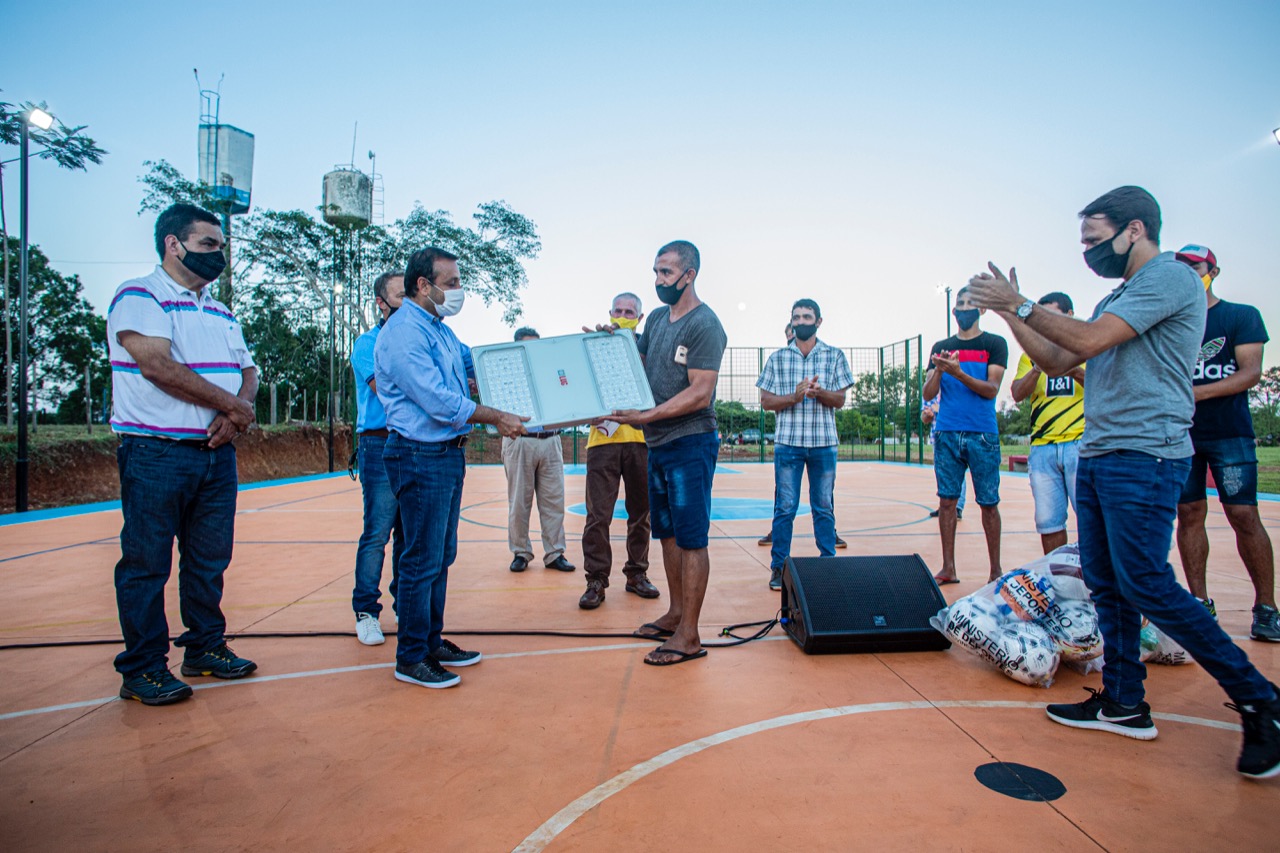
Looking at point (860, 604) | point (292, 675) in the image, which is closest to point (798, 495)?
point (860, 604)

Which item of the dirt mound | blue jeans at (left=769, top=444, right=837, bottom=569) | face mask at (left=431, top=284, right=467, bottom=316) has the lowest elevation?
the dirt mound

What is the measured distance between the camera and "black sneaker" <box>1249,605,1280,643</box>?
3.47m

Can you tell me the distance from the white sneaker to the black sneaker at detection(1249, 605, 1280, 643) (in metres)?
4.68

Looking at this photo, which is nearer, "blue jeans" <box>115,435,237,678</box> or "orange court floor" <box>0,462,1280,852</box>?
"orange court floor" <box>0,462,1280,852</box>

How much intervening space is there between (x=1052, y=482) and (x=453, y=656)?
374cm

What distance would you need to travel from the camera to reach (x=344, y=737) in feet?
A: 8.31

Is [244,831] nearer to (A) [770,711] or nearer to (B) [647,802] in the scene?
(B) [647,802]

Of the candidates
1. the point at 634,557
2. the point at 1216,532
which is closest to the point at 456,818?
the point at 634,557

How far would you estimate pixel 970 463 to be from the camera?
4.95 m

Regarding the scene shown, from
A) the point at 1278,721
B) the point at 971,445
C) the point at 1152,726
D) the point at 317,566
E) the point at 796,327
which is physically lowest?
the point at 317,566

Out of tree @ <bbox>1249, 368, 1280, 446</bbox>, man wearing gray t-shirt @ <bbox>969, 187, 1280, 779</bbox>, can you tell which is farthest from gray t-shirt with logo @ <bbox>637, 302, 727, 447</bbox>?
tree @ <bbox>1249, 368, 1280, 446</bbox>

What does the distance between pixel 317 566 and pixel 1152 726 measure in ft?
19.3

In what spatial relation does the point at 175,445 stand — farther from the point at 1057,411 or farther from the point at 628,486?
the point at 1057,411

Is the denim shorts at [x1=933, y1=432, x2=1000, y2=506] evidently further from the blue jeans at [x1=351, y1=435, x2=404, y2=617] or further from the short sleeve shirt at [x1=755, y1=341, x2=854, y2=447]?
the blue jeans at [x1=351, y1=435, x2=404, y2=617]
